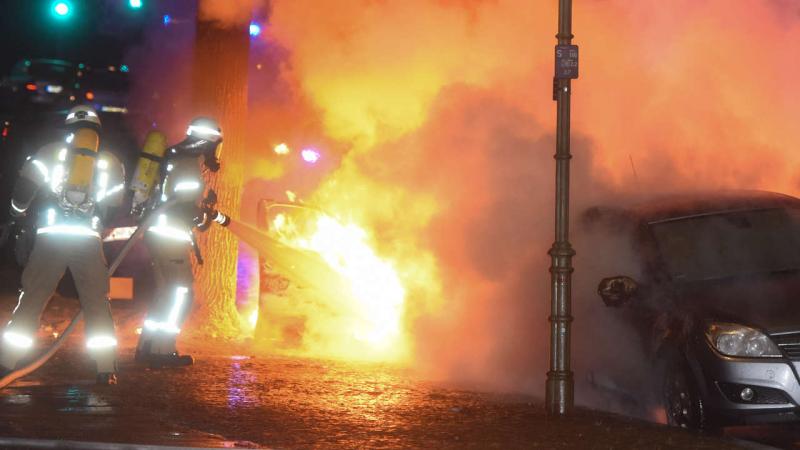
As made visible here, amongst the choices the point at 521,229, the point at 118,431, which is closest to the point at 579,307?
the point at 521,229

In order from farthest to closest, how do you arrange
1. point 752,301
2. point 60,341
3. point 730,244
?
point 60,341
point 730,244
point 752,301

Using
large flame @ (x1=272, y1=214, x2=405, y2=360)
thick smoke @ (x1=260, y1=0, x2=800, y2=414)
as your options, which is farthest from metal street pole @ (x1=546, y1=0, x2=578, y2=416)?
large flame @ (x1=272, y1=214, x2=405, y2=360)

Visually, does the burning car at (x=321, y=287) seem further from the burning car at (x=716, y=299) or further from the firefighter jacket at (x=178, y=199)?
the burning car at (x=716, y=299)

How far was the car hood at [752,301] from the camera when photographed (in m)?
6.32

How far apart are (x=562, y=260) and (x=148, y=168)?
3520mm

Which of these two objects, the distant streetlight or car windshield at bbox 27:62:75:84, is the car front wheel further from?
car windshield at bbox 27:62:75:84

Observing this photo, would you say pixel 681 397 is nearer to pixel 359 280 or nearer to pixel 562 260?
pixel 562 260

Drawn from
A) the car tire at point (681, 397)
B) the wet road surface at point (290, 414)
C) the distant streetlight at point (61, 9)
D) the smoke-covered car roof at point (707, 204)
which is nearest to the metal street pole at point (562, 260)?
Answer: the wet road surface at point (290, 414)

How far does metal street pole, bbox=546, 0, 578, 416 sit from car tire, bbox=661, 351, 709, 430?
64cm

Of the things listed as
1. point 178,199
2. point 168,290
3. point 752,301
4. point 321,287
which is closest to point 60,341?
point 168,290

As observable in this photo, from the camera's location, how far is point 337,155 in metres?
11.5

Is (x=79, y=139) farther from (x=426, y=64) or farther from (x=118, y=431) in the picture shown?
(x=426, y=64)

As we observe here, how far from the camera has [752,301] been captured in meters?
6.60

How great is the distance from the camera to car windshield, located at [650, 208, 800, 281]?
7289 millimetres
